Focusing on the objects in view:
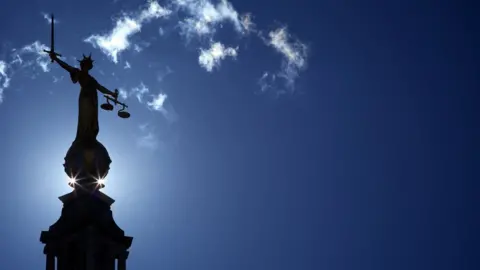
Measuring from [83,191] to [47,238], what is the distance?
1839mm

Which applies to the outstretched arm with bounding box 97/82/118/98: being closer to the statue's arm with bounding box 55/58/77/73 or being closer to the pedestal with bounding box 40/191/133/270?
the statue's arm with bounding box 55/58/77/73

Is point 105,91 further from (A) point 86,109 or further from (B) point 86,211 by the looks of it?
(B) point 86,211

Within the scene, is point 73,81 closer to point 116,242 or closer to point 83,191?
point 83,191

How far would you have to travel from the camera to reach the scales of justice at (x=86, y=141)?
24.9 meters

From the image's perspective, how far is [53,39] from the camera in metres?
25.3

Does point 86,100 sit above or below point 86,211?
above

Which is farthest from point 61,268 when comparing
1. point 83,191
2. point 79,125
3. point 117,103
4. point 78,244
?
point 117,103

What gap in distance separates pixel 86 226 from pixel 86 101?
14.0 feet

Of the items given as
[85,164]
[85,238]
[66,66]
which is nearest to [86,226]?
[85,238]

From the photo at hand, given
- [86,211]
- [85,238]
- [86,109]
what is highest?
[86,109]

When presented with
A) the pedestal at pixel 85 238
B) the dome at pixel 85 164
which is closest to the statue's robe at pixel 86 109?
the dome at pixel 85 164

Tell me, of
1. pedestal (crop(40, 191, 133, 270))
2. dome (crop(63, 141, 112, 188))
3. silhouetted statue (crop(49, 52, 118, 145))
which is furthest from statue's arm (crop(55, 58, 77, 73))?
pedestal (crop(40, 191, 133, 270))

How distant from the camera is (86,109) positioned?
25922mm

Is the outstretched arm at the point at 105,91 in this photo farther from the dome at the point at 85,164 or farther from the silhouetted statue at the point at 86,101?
the dome at the point at 85,164
